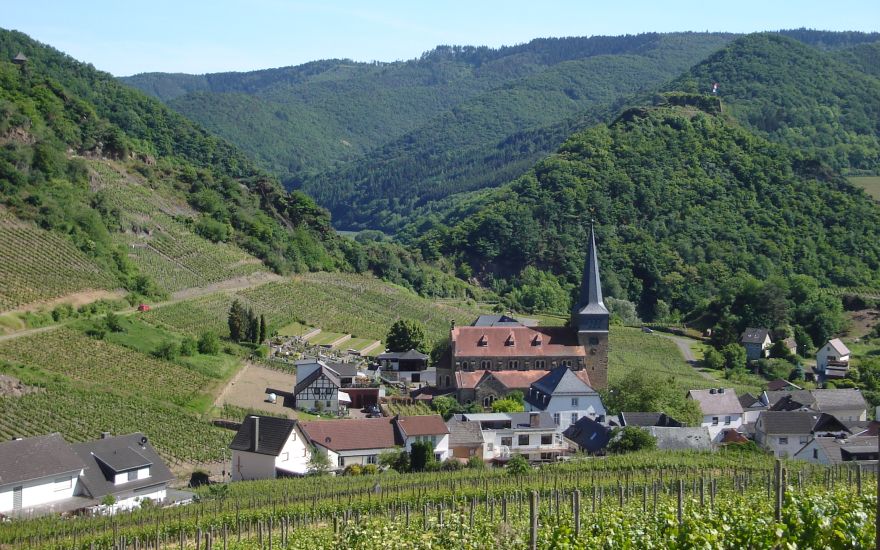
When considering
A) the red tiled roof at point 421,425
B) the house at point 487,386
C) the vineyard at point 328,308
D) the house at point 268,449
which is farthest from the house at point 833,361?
the house at point 268,449

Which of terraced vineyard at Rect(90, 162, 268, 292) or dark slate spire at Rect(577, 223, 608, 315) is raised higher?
terraced vineyard at Rect(90, 162, 268, 292)

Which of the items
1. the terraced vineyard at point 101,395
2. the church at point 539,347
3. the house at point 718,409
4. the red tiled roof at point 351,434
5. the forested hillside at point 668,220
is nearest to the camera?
the terraced vineyard at point 101,395

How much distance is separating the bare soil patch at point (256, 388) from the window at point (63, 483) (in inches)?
513

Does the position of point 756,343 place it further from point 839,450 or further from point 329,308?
point 839,450

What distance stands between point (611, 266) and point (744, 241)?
46.7 feet

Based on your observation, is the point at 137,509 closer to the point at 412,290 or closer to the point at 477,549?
the point at 477,549

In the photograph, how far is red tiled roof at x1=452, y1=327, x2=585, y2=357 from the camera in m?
56.3

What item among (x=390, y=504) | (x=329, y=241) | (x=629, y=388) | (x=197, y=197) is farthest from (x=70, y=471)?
(x=329, y=241)

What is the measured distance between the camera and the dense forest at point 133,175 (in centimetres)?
6612

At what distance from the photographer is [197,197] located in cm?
8744

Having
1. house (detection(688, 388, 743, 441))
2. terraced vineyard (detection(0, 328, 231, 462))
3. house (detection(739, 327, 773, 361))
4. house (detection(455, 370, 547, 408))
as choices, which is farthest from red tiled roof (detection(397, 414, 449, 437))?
house (detection(739, 327, 773, 361))

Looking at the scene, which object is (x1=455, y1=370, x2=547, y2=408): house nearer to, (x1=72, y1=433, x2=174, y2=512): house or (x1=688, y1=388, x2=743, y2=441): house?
(x1=688, y1=388, x2=743, y2=441): house

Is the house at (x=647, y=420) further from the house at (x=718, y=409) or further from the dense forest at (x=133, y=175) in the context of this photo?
the dense forest at (x=133, y=175)

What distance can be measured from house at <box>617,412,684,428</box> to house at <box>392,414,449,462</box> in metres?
8.52
